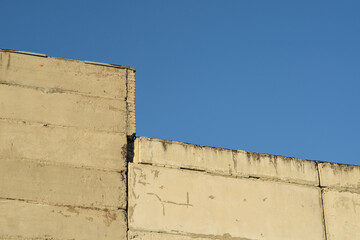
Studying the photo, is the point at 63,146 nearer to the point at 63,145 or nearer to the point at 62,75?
the point at 63,145

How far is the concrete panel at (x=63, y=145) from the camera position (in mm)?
8648

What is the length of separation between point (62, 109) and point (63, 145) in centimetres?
45

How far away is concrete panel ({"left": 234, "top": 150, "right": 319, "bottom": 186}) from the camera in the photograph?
9.54 metres

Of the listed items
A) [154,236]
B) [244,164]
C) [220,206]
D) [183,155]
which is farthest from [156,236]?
[244,164]

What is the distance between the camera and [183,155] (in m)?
9.29

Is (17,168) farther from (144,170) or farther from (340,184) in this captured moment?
(340,184)

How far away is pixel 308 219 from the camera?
9.51 metres

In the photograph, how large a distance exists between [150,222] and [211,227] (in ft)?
2.37

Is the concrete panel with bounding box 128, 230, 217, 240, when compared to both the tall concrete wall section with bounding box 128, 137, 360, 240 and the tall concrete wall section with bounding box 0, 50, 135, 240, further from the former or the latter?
the tall concrete wall section with bounding box 0, 50, 135, 240

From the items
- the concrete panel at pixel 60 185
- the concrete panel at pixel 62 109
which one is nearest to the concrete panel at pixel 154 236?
the concrete panel at pixel 60 185

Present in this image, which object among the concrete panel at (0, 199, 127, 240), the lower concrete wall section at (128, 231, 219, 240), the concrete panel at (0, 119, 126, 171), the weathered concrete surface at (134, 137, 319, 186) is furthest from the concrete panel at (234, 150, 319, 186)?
the concrete panel at (0, 199, 127, 240)

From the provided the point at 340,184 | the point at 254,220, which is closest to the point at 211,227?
the point at 254,220

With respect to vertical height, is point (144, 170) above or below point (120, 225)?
above

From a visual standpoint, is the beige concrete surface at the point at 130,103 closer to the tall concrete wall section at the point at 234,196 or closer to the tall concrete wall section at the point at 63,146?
→ the tall concrete wall section at the point at 63,146
